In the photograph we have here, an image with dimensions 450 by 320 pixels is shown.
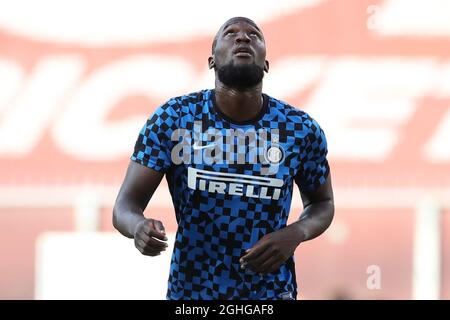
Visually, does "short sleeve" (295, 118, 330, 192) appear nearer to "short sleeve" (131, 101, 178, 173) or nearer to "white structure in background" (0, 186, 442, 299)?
"short sleeve" (131, 101, 178, 173)

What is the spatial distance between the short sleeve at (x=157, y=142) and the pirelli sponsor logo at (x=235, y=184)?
13 centimetres

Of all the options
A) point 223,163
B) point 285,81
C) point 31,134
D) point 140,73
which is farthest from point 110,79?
point 223,163

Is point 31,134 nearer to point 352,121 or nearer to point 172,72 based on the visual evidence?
point 172,72

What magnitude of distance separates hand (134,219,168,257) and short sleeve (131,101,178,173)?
0.48 m

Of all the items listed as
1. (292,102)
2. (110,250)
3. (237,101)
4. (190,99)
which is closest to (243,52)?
(237,101)

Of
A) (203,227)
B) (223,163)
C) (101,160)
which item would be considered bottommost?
(203,227)

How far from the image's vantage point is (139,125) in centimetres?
930

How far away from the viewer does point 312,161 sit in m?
4.29

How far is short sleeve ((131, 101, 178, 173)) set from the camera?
13.1 feet

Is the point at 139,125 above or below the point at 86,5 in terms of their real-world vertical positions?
below

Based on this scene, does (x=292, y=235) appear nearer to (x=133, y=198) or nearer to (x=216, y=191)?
(x=216, y=191)

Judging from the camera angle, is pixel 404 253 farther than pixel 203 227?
Yes

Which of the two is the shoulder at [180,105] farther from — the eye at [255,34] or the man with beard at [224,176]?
the eye at [255,34]
